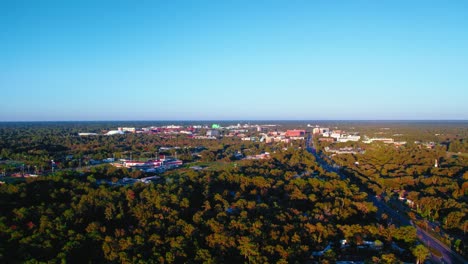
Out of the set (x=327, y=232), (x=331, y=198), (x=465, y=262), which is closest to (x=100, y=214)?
(x=327, y=232)

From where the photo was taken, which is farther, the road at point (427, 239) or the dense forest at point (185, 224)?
the road at point (427, 239)

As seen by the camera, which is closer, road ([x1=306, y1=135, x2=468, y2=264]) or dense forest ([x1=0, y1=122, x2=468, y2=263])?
dense forest ([x1=0, y1=122, x2=468, y2=263])

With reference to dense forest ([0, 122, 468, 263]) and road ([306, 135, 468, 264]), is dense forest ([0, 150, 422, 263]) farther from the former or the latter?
road ([306, 135, 468, 264])

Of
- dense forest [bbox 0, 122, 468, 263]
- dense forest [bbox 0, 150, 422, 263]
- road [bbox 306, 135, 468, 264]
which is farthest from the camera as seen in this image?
road [bbox 306, 135, 468, 264]

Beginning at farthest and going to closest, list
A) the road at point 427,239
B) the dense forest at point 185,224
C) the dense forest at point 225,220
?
the road at point 427,239 < the dense forest at point 225,220 < the dense forest at point 185,224

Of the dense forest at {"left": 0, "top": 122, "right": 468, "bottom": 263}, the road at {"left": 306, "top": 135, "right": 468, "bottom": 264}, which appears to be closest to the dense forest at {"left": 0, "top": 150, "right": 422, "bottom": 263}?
the dense forest at {"left": 0, "top": 122, "right": 468, "bottom": 263}

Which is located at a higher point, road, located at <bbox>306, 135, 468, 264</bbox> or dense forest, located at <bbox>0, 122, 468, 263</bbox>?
dense forest, located at <bbox>0, 122, 468, 263</bbox>

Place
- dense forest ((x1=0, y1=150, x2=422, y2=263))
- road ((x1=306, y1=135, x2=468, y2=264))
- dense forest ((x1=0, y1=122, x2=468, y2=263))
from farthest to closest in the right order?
road ((x1=306, y1=135, x2=468, y2=264))
dense forest ((x1=0, y1=122, x2=468, y2=263))
dense forest ((x1=0, y1=150, x2=422, y2=263))

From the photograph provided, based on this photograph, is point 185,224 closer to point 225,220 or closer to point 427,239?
point 225,220

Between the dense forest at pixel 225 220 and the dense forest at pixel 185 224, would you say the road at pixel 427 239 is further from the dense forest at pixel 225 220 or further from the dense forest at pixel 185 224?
the dense forest at pixel 185 224

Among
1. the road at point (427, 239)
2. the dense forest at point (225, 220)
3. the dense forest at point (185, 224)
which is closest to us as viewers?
the dense forest at point (185, 224)

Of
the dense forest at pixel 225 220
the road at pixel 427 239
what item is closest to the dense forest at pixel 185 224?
the dense forest at pixel 225 220
